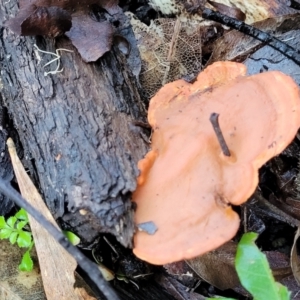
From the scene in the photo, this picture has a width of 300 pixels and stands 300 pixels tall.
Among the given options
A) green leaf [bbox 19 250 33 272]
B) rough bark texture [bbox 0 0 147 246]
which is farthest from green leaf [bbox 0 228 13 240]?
rough bark texture [bbox 0 0 147 246]

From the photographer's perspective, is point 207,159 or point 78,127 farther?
point 78,127

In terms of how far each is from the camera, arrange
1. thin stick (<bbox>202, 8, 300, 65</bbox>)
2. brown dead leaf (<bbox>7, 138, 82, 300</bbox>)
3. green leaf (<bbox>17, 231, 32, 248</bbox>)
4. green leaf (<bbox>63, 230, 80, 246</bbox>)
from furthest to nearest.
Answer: thin stick (<bbox>202, 8, 300, 65</bbox>) < green leaf (<bbox>17, 231, 32, 248</bbox>) < brown dead leaf (<bbox>7, 138, 82, 300</bbox>) < green leaf (<bbox>63, 230, 80, 246</bbox>)

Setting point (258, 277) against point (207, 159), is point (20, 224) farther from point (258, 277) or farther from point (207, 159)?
point (258, 277)

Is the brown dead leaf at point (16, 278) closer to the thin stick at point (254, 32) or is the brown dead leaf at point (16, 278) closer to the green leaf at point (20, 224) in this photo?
the green leaf at point (20, 224)

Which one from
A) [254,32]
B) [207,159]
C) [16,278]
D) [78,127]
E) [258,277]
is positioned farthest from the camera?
[254,32]

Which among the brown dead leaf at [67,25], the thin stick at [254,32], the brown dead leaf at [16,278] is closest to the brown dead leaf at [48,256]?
the brown dead leaf at [16,278]

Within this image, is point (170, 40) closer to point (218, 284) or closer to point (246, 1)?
point (246, 1)

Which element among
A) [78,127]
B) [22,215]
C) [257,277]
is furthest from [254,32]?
[22,215]

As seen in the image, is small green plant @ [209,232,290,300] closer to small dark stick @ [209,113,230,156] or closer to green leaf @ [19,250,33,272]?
small dark stick @ [209,113,230,156]
